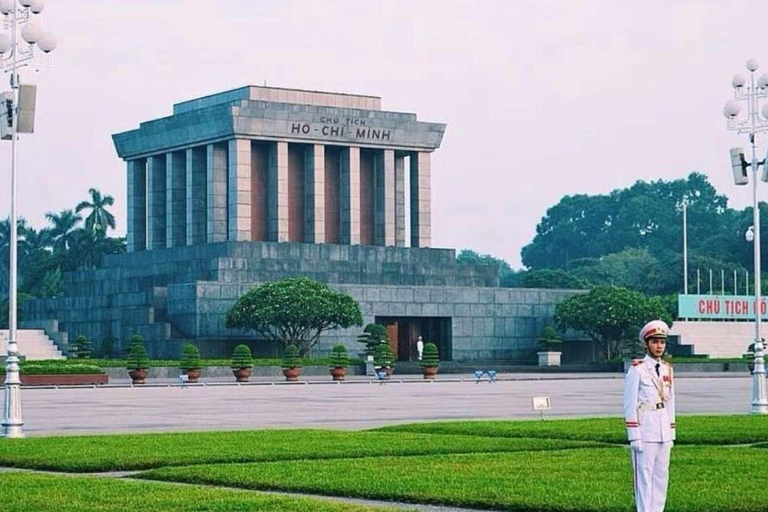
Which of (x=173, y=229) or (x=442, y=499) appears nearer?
(x=442, y=499)

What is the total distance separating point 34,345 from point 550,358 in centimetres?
2400

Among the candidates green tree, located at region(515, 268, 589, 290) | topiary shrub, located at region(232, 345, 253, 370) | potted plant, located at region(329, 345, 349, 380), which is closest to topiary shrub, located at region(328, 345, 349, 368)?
potted plant, located at region(329, 345, 349, 380)

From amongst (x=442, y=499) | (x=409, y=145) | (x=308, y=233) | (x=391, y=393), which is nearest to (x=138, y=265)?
(x=308, y=233)

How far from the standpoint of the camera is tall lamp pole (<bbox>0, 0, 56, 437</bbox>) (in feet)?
85.7

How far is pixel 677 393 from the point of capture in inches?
1689

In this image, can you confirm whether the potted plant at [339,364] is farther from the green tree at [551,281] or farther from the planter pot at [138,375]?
the green tree at [551,281]

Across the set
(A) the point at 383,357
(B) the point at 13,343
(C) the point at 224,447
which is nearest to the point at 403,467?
(C) the point at 224,447

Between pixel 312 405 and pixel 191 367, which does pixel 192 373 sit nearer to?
pixel 191 367

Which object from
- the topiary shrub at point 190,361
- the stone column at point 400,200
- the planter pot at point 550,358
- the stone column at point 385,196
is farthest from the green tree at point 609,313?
the topiary shrub at point 190,361

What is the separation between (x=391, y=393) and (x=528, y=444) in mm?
23343

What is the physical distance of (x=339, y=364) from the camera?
61.2 meters

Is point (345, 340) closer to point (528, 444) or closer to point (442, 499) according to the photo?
point (528, 444)

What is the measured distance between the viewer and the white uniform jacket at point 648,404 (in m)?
13.4

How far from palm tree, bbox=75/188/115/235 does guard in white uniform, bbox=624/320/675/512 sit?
3652 inches
